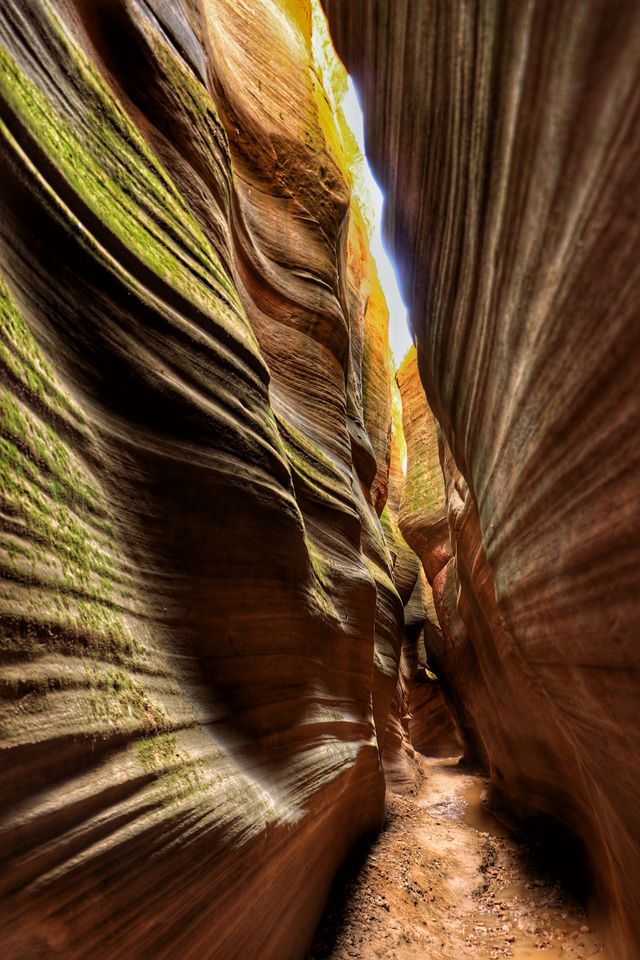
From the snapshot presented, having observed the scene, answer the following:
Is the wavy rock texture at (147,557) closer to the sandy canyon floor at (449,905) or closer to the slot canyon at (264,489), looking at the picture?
the slot canyon at (264,489)

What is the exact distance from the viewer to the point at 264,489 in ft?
11.3

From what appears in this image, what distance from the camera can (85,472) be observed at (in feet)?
7.38

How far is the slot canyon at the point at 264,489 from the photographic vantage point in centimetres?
168

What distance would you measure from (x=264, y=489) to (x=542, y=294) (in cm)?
198

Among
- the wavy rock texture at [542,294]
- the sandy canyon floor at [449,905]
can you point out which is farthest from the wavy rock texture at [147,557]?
the wavy rock texture at [542,294]

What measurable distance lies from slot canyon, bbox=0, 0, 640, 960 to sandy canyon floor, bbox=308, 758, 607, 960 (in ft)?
0.15

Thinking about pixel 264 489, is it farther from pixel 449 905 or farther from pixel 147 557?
pixel 449 905

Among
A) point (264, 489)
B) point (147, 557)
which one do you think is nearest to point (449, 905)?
point (264, 489)

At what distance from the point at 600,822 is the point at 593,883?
1020mm

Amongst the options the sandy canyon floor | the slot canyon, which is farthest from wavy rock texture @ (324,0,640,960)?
the sandy canyon floor

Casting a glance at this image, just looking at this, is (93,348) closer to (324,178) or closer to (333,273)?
(333,273)

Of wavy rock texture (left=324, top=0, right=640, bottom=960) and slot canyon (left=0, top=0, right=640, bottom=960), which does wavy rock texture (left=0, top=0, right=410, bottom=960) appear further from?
wavy rock texture (left=324, top=0, right=640, bottom=960)

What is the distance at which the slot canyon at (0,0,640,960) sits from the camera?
1677 mm

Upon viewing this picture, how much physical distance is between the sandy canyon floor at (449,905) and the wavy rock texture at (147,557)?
386 mm
